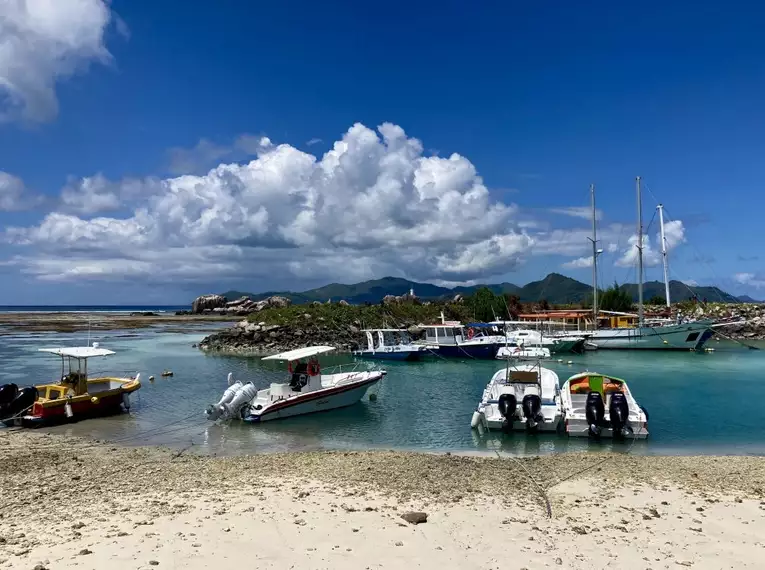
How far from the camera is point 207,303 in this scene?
18275 cm

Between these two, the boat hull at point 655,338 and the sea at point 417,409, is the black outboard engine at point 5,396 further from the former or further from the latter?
the boat hull at point 655,338

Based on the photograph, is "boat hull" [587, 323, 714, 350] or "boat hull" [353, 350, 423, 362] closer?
"boat hull" [353, 350, 423, 362]

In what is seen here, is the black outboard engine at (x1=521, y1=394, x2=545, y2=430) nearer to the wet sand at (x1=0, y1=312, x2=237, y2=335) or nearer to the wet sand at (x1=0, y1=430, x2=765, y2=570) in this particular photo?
the wet sand at (x1=0, y1=430, x2=765, y2=570)

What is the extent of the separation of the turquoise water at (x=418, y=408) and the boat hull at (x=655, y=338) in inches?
296

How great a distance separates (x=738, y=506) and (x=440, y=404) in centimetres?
1846

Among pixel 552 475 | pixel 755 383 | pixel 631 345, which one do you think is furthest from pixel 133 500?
pixel 631 345

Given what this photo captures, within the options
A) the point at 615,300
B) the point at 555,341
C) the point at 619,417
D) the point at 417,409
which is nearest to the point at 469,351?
the point at 555,341

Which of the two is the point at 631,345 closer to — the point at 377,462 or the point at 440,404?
the point at 440,404

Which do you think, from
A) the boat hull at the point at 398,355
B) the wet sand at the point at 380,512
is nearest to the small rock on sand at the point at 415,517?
the wet sand at the point at 380,512

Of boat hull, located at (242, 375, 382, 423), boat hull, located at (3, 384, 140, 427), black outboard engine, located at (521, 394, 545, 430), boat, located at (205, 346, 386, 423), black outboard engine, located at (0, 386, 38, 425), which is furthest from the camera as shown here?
boat hull, located at (242, 375, 382, 423)

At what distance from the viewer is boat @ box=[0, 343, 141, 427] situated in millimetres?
24750

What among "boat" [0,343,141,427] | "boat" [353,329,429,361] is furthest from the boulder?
"boat" [0,343,141,427]

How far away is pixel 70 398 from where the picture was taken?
25.7 metres

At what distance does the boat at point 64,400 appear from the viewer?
81.2 feet
